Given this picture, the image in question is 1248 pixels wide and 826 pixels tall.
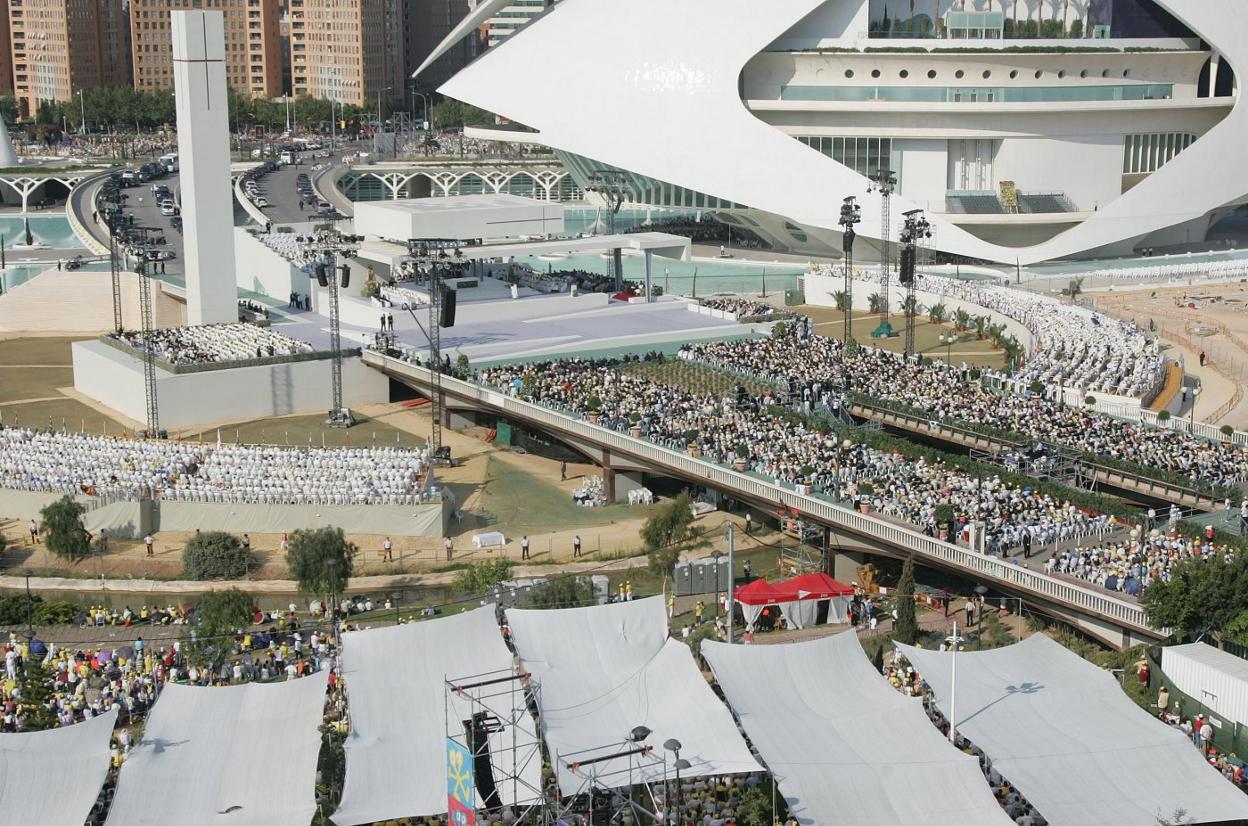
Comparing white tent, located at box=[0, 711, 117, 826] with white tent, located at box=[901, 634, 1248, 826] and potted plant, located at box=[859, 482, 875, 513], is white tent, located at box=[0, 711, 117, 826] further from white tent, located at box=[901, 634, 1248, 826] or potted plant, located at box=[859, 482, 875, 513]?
potted plant, located at box=[859, 482, 875, 513]

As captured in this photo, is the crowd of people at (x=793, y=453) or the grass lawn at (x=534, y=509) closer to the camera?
the crowd of people at (x=793, y=453)

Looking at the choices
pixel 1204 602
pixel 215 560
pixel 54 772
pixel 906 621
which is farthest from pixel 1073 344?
pixel 54 772

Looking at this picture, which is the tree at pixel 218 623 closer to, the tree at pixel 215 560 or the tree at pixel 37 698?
the tree at pixel 37 698

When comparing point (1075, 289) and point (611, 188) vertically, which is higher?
point (611, 188)

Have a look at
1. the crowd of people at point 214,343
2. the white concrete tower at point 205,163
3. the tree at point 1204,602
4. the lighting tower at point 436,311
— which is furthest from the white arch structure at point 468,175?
the tree at point 1204,602

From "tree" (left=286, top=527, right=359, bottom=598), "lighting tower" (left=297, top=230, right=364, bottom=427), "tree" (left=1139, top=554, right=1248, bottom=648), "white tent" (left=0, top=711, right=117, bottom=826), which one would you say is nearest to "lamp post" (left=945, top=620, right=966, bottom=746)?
"tree" (left=1139, top=554, right=1248, bottom=648)

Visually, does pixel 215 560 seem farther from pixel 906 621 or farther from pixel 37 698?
pixel 906 621
